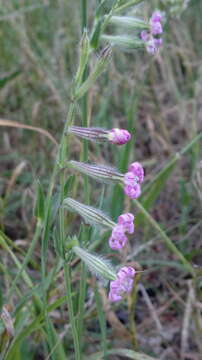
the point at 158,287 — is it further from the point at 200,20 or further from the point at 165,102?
the point at 200,20

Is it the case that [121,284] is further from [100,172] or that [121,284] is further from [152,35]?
[152,35]

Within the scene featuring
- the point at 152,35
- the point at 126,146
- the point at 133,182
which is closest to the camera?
the point at 133,182

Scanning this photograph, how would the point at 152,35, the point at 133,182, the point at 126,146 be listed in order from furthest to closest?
the point at 126,146, the point at 152,35, the point at 133,182

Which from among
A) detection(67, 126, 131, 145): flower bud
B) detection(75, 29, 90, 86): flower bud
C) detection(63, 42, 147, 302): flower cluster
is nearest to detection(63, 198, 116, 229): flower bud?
detection(63, 42, 147, 302): flower cluster

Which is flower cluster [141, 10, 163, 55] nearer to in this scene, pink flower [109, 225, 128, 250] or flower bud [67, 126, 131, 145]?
flower bud [67, 126, 131, 145]

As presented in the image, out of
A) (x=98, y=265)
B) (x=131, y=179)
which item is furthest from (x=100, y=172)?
(x=98, y=265)

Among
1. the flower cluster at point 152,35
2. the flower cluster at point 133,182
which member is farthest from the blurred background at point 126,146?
the flower cluster at point 133,182
